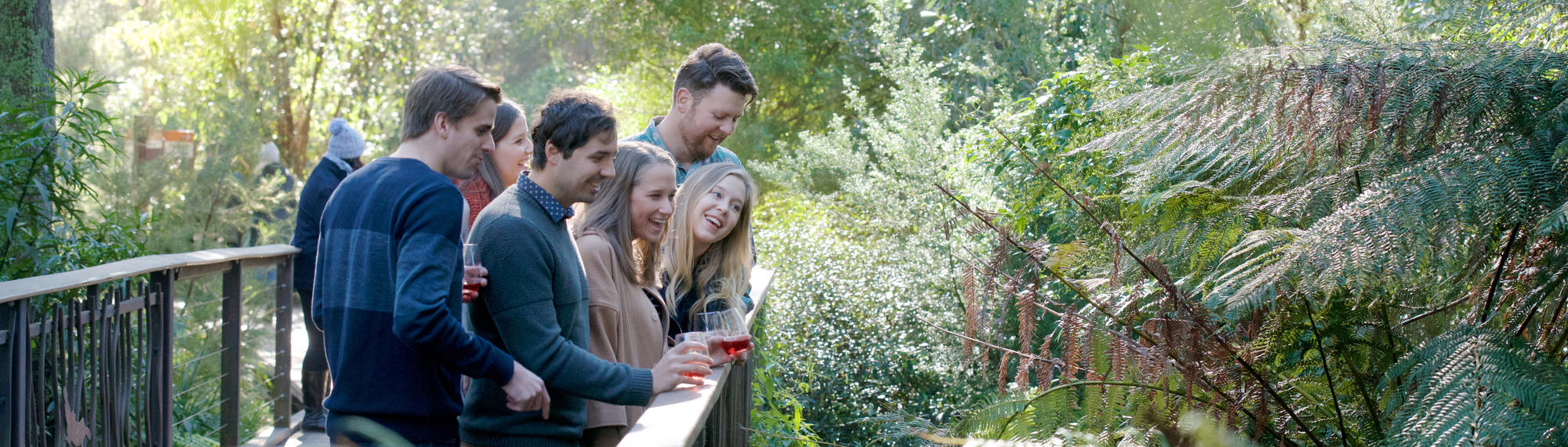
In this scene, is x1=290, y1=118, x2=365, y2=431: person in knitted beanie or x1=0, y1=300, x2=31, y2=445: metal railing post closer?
x1=0, y1=300, x2=31, y2=445: metal railing post

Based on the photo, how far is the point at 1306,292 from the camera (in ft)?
6.08

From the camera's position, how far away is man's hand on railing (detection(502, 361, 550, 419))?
220 cm

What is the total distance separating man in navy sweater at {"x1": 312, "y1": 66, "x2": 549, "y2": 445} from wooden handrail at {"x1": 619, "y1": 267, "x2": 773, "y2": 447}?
319 millimetres

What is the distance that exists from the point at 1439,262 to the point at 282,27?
15.0 meters

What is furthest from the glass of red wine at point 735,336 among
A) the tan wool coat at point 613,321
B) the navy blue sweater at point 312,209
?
the navy blue sweater at point 312,209

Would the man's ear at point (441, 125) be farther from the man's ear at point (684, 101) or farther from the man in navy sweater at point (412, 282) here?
the man's ear at point (684, 101)

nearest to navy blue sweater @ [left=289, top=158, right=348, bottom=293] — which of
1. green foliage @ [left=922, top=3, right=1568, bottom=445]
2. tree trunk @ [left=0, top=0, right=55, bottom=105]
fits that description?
tree trunk @ [left=0, top=0, right=55, bottom=105]

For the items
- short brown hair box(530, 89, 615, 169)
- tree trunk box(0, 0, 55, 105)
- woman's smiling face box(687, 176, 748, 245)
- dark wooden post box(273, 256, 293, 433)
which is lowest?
dark wooden post box(273, 256, 293, 433)

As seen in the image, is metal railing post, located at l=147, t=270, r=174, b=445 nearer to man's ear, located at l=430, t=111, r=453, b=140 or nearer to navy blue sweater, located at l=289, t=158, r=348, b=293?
navy blue sweater, located at l=289, t=158, r=348, b=293

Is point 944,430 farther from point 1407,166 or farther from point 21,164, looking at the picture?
point 21,164

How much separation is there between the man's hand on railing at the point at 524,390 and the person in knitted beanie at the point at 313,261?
287cm

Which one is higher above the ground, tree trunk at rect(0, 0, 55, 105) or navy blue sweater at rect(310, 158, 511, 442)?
tree trunk at rect(0, 0, 55, 105)

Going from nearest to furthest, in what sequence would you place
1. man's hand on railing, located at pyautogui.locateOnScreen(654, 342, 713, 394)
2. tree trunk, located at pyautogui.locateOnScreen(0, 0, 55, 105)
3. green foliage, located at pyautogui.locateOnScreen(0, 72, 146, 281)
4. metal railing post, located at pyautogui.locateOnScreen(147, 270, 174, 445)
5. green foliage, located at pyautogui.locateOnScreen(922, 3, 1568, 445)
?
green foliage, located at pyautogui.locateOnScreen(922, 3, 1568, 445) < man's hand on railing, located at pyautogui.locateOnScreen(654, 342, 713, 394) < metal railing post, located at pyautogui.locateOnScreen(147, 270, 174, 445) < green foliage, located at pyautogui.locateOnScreen(0, 72, 146, 281) < tree trunk, located at pyautogui.locateOnScreen(0, 0, 55, 105)

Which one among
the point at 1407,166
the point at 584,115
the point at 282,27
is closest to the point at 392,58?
the point at 282,27
